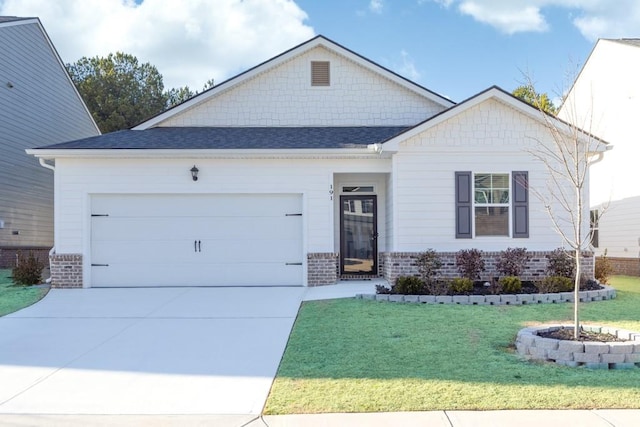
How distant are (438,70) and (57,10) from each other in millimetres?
15084

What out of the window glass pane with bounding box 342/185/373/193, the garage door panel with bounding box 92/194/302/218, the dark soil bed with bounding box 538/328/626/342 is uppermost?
the window glass pane with bounding box 342/185/373/193

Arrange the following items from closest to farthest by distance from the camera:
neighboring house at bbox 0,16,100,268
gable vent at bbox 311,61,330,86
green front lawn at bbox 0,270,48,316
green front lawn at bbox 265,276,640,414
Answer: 1. green front lawn at bbox 265,276,640,414
2. green front lawn at bbox 0,270,48,316
3. gable vent at bbox 311,61,330,86
4. neighboring house at bbox 0,16,100,268

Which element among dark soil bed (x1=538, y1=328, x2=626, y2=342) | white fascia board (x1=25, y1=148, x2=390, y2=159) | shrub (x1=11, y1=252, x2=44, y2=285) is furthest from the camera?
shrub (x1=11, y1=252, x2=44, y2=285)

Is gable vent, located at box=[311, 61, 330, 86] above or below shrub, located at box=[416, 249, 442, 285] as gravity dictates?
above

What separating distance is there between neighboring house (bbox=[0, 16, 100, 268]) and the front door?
1128cm

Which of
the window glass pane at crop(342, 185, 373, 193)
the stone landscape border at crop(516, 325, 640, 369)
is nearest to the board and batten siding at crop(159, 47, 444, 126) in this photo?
the window glass pane at crop(342, 185, 373, 193)

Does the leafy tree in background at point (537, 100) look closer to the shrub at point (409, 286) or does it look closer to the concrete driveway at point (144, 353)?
the shrub at point (409, 286)

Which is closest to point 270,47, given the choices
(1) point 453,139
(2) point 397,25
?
(2) point 397,25

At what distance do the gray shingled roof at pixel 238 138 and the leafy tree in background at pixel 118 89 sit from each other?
57.4 feet

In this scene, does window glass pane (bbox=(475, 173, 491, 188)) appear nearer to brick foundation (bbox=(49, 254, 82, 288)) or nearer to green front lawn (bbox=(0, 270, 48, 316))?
brick foundation (bbox=(49, 254, 82, 288))

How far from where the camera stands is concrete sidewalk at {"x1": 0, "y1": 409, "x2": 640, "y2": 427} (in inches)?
168

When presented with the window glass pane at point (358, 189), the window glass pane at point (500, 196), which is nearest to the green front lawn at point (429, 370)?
the window glass pane at point (500, 196)

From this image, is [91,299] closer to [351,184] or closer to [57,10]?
[351,184]

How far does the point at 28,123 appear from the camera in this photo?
1869 centimetres
